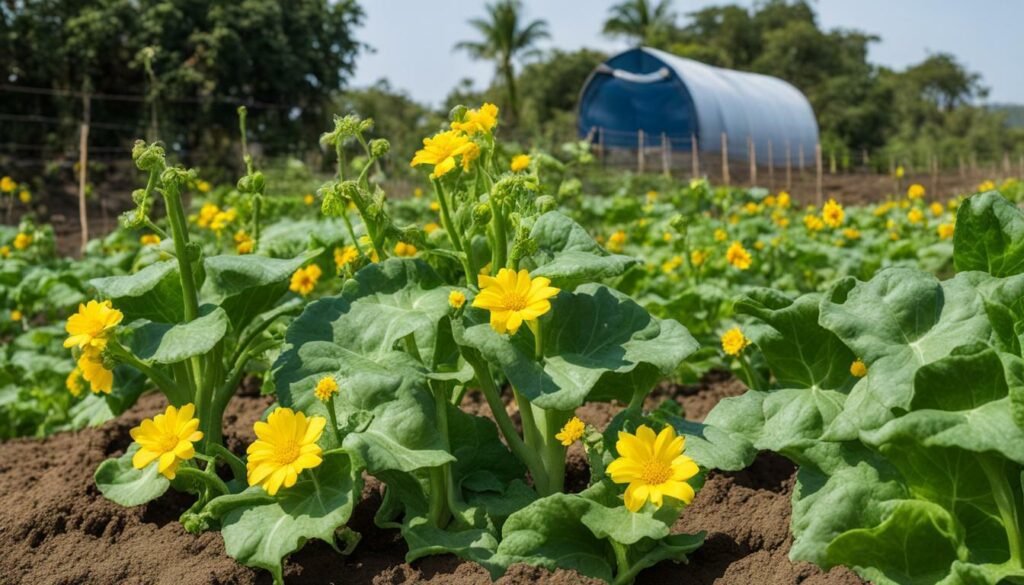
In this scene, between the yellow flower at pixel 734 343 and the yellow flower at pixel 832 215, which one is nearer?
the yellow flower at pixel 734 343

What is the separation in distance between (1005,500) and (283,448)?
4.00ft

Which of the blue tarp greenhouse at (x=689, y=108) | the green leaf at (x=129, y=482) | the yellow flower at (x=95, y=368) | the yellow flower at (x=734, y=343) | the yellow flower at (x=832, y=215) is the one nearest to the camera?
the yellow flower at (x=95, y=368)

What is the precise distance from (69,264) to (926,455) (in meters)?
4.22

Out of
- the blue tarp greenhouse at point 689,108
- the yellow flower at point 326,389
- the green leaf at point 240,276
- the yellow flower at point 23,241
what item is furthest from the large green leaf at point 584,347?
the blue tarp greenhouse at point 689,108

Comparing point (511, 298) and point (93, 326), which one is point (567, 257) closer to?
point (511, 298)

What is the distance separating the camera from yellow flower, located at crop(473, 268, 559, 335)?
6.02 feet

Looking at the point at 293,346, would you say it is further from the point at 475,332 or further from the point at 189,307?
the point at 475,332

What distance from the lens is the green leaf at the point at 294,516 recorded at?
185 cm

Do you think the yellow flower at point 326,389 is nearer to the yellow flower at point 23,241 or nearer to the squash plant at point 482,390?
the squash plant at point 482,390

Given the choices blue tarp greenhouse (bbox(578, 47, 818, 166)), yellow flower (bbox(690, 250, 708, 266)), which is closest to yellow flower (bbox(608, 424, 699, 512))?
yellow flower (bbox(690, 250, 708, 266))

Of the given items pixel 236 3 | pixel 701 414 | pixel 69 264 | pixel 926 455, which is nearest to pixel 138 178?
pixel 236 3

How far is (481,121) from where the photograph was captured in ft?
7.34

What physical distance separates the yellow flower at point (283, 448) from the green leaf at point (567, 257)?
0.54m

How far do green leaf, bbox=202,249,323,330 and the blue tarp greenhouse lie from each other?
22303 millimetres
